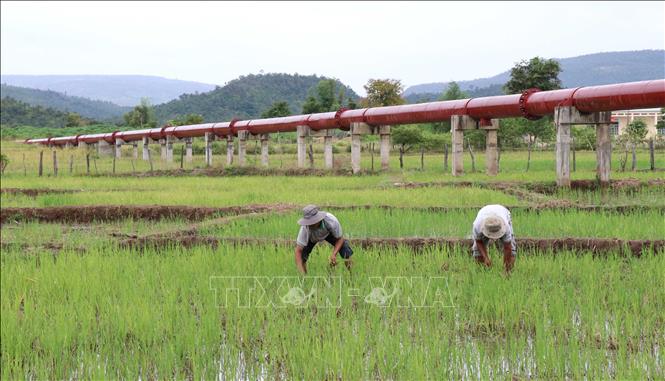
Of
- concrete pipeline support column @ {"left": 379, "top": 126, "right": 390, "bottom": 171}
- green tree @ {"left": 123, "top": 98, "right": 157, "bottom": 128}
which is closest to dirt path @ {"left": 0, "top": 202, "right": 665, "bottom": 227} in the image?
concrete pipeline support column @ {"left": 379, "top": 126, "right": 390, "bottom": 171}

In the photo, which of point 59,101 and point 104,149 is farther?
point 59,101

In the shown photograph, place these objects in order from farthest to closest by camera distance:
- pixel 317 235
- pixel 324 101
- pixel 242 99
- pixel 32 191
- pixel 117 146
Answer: pixel 242 99, pixel 324 101, pixel 117 146, pixel 32 191, pixel 317 235

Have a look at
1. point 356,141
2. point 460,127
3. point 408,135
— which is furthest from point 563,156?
point 408,135

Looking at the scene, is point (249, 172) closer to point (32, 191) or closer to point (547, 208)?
point (32, 191)

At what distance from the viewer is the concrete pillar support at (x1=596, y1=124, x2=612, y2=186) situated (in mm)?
14023

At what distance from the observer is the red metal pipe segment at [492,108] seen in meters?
12.8

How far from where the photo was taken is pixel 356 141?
843 inches

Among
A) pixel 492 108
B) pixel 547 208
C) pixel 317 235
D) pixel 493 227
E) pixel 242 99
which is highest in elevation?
pixel 242 99

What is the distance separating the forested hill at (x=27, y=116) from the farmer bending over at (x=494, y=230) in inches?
3120

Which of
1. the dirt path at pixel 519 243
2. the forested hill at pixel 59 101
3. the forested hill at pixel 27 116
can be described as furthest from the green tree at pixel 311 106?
the forested hill at pixel 59 101

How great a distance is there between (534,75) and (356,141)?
20.1m

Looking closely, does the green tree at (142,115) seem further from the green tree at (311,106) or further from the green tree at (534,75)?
the green tree at (534,75)

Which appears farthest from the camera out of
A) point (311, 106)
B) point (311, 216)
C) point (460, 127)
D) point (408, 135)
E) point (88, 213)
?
point (311, 106)

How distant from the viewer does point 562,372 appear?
3959 mm
